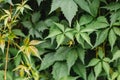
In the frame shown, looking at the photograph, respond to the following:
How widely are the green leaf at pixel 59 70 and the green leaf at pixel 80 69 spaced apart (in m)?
0.07

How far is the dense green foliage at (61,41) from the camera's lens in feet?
5.87

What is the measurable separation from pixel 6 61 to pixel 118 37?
0.75 metres

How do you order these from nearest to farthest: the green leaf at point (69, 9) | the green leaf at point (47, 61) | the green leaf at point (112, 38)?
1. the green leaf at point (69, 9)
2. the green leaf at point (112, 38)
3. the green leaf at point (47, 61)

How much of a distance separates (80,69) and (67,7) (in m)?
0.43

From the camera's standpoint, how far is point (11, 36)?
1.90 metres

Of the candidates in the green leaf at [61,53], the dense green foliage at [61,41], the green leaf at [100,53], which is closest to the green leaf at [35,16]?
the dense green foliage at [61,41]

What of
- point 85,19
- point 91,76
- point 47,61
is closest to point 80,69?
point 91,76

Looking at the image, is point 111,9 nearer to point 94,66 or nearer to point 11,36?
point 94,66

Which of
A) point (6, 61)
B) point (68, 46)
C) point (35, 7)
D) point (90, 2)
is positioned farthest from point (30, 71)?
point (90, 2)

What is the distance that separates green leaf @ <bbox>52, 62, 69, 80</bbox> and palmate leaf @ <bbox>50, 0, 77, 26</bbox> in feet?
1.15

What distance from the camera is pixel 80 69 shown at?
1890 mm

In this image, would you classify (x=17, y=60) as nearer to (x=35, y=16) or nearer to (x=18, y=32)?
(x=18, y=32)

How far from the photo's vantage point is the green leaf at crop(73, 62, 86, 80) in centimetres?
188

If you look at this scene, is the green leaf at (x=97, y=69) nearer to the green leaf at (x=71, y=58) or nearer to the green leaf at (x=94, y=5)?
the green leaf at (x=71, y=58)
